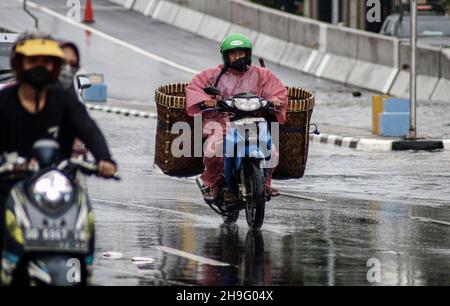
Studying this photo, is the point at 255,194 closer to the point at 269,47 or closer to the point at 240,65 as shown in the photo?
the point at 240,65

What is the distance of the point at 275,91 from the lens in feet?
49.5

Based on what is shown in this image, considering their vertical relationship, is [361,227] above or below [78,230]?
below

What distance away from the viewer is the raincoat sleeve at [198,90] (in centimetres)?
1513

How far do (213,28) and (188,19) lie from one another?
5.36 feet

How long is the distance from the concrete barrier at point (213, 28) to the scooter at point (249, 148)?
27.7 meters

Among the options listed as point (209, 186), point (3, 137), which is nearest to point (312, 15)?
point (209, 186)

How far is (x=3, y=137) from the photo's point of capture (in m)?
9.51

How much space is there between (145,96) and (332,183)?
1495cm

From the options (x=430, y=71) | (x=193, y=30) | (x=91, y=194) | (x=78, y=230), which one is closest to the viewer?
(x=78, y=230)

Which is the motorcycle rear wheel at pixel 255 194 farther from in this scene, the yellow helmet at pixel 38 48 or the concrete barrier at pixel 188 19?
the concrete barrier at pixel 188 19

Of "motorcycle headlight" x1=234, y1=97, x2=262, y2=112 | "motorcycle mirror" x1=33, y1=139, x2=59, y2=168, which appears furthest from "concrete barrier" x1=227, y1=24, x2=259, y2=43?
"motorcycle mirror" x1=33, y1=139, x2=59, y2=168

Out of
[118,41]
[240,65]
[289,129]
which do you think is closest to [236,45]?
[240,65]

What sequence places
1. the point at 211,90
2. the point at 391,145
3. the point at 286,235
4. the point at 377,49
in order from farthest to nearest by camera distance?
the point at 377,49 → the point at 391,145 → the point at 211,90 → the point at 286,235

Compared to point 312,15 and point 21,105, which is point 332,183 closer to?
point 21,105
